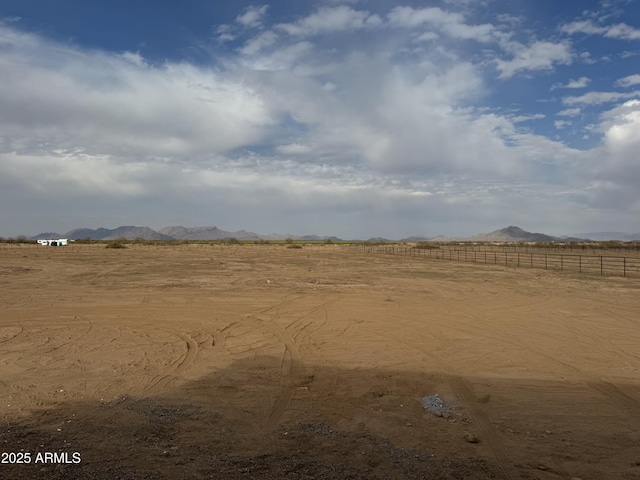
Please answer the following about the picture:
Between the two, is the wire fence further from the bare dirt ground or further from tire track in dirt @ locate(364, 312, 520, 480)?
tire track in dirt @ locate(364, 312, 520, 480)

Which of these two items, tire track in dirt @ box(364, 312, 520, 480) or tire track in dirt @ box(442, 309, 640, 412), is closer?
tire track in dirt @ box(364, 312, 520, 480)

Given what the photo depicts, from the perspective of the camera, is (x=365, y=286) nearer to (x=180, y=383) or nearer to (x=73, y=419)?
(x=180, y=383)

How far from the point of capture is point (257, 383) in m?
7.37

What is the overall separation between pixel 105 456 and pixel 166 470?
772 mm

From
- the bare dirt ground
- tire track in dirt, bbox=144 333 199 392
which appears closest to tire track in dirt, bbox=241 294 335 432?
the bare dirt ground

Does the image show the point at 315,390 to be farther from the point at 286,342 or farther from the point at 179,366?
the point at 286,342

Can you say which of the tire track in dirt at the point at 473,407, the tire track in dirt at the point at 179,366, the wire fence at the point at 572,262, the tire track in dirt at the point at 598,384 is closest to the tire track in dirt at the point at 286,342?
the tire track in dirt at the point at 179,366

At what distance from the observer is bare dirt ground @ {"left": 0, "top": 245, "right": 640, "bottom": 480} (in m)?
4.64

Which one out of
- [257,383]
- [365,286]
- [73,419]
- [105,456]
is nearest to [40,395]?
[73,419]

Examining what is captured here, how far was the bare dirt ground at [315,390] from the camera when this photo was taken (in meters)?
4.64

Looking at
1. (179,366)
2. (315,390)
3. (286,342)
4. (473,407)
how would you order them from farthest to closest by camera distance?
(286,342), (179,366), (315,390), (473,407)

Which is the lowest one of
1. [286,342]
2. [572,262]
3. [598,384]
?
[598,384]

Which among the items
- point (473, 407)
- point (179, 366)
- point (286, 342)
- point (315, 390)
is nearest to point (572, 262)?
point (286, 342)

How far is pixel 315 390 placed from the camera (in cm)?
710
